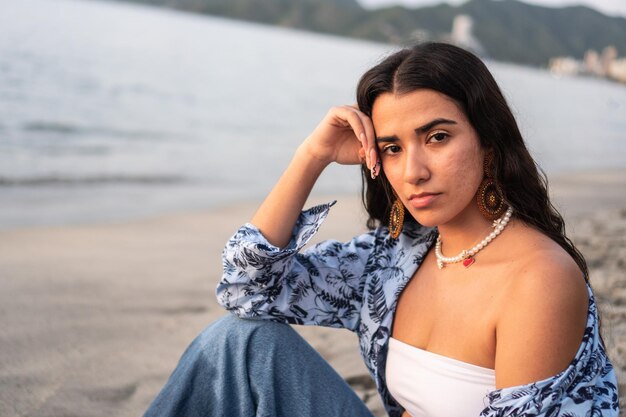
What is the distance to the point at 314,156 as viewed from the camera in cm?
235

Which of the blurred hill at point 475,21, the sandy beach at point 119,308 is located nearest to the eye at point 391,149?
the sandy beach at point 119,308

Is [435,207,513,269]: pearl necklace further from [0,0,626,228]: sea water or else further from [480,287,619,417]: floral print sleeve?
[0,0,626,228]: sea water

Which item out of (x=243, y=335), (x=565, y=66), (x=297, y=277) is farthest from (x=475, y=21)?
(x=243, y=335)

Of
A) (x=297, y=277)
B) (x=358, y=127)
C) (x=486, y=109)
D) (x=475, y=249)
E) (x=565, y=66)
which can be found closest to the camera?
(x=486, y=109)

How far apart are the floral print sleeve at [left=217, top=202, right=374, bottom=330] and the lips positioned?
0.42 m

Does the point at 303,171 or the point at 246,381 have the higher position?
the point at 303,171

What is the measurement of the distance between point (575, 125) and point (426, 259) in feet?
76.1

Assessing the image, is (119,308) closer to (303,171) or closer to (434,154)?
(303,171)

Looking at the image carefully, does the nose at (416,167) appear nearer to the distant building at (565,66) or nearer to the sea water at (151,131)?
the sea water at (151,131)

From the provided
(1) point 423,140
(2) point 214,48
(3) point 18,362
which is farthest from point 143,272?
(2) point 214,48

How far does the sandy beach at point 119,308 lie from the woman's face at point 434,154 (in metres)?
1.06

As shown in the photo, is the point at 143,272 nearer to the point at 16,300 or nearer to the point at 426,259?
the point at 16,300

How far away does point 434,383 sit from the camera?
6.20ft

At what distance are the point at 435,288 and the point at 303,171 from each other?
23.1 inches
